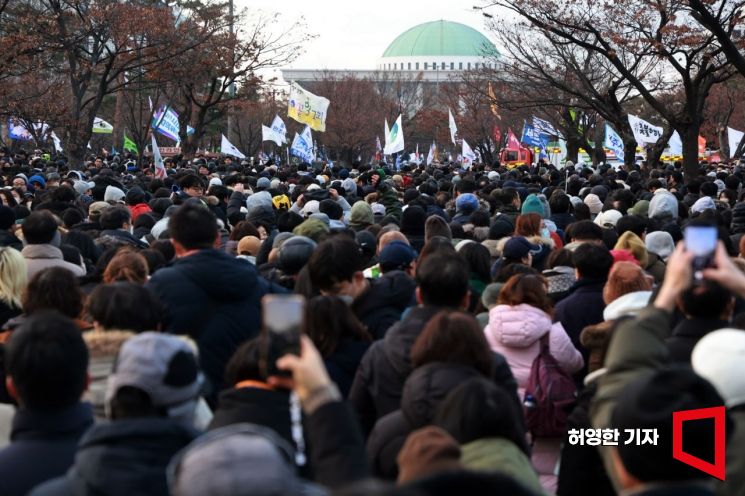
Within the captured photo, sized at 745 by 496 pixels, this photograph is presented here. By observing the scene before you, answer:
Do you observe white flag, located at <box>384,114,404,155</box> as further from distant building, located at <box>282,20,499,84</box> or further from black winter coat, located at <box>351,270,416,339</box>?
distant building, located at <box>282,20,499,84</box>

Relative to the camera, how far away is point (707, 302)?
3.90 metres

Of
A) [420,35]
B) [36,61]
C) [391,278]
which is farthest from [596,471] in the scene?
[420,35]

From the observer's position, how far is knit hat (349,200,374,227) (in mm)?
9773

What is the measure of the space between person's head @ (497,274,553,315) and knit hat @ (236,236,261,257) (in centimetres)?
349

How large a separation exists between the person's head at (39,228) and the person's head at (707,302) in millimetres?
4409

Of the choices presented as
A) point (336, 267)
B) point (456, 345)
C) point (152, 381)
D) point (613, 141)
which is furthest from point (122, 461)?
point (613, 141)

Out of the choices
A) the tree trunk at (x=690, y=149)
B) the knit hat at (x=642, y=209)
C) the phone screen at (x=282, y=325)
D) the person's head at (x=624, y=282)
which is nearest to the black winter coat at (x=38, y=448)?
the phone screen at (x=282, y=325)

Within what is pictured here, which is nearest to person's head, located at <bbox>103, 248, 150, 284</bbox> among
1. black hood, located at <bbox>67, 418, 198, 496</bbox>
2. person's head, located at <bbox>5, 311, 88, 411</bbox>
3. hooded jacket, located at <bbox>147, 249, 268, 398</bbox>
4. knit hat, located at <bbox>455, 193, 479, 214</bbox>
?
hooded jacket, located at <bbox>147, 249, 268, 398</bbox>

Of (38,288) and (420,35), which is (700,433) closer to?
(38,288)

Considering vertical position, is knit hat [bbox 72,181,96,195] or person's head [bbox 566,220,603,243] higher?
person's head [bbox 566,220,603,243]

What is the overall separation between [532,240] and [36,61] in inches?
588

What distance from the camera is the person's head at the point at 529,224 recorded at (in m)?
8.11

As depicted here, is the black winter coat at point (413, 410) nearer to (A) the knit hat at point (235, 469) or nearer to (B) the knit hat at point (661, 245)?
(A) the knit hat at point (235, 469)

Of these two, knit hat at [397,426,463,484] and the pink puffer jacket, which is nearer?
knit hat at [397,426,463,484]
